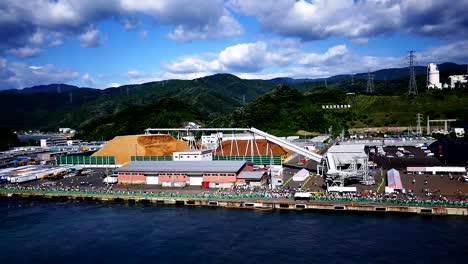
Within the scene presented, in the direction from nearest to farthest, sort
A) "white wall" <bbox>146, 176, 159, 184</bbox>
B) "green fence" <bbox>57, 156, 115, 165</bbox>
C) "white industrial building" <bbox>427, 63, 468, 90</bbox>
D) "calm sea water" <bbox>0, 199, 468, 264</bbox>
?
"calm sea water" <bbox>0, 199, 468, 264</bbox>
"white wall" <bbox>146, 176, 159, 184</bbox>
"green fence" <bbox>57, 156, 115, 165</bbox>
"white industrial building" <bbox>427, 63, 468, 90</bbox>

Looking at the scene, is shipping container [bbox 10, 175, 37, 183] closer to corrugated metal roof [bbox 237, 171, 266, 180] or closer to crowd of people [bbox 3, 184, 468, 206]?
crowd of people [bbox 3, 184, 468, 206]

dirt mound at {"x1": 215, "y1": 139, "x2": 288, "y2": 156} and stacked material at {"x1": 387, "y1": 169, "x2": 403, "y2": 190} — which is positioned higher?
dirt mound at {"x1": 215, "y1": 139, "x2": 288, "y2": 156}

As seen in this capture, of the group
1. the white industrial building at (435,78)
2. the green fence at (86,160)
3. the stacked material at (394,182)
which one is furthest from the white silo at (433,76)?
the green fence at (86,160)

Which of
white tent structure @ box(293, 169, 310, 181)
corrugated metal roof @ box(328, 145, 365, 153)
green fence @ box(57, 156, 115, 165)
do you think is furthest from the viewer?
green fence @ box(57, 156, 115, 165)

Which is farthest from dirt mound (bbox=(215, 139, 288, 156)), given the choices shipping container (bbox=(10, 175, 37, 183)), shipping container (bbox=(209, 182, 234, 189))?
shipping container (bbox=(10, 175, 37, 183))

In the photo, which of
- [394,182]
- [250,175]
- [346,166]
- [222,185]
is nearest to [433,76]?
[346,166]

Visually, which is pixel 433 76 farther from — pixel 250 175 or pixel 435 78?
pixel 250 175

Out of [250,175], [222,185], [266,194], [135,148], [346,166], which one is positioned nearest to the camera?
[266,194]

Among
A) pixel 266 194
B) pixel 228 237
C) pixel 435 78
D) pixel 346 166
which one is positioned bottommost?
pixel 228 237
